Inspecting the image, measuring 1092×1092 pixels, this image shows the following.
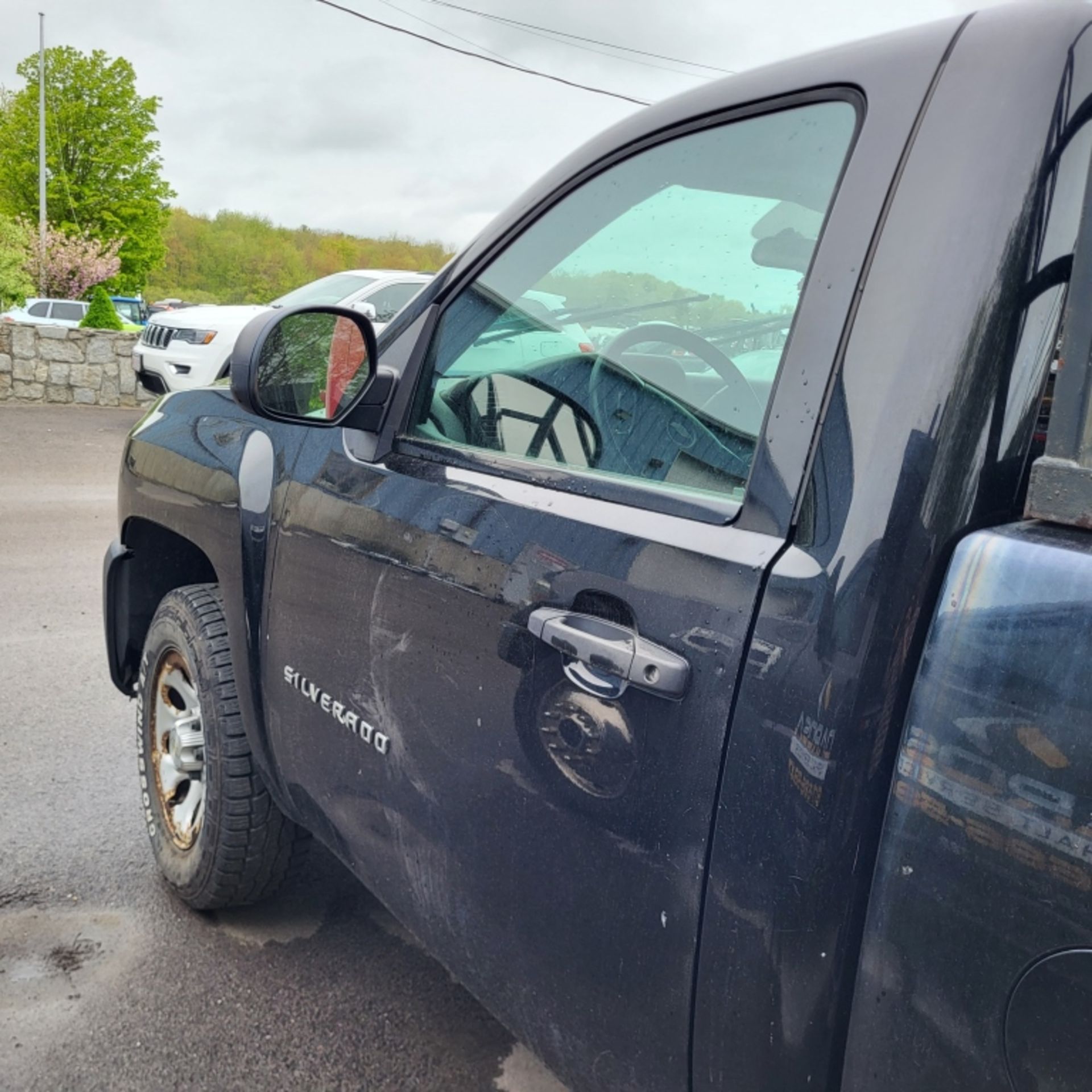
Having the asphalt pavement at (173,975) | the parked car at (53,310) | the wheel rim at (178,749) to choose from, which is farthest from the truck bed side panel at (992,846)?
the parked car at (53,310)

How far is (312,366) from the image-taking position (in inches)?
85.7

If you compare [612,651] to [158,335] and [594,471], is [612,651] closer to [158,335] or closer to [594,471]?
[594,471]

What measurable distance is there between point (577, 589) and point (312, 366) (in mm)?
961

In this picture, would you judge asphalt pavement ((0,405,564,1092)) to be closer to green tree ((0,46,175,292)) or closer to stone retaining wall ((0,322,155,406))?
stone retaining wall ((0,322,155,406))

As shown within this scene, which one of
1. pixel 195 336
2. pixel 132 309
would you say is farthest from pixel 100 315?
pixel 132 309

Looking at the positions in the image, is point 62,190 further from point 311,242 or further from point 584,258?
point 584,258

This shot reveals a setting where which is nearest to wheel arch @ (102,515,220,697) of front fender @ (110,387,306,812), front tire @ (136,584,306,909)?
front fender @ (110,387,306,812)

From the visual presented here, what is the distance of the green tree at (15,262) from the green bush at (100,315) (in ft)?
61.1

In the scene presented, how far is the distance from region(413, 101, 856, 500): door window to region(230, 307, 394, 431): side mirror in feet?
0.41

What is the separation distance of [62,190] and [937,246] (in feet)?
190

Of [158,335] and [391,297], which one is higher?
[391,297]

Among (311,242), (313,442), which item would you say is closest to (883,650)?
(313,442)

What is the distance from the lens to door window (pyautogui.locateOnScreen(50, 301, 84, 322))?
34281mm

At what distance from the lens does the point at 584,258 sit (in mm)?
1774
